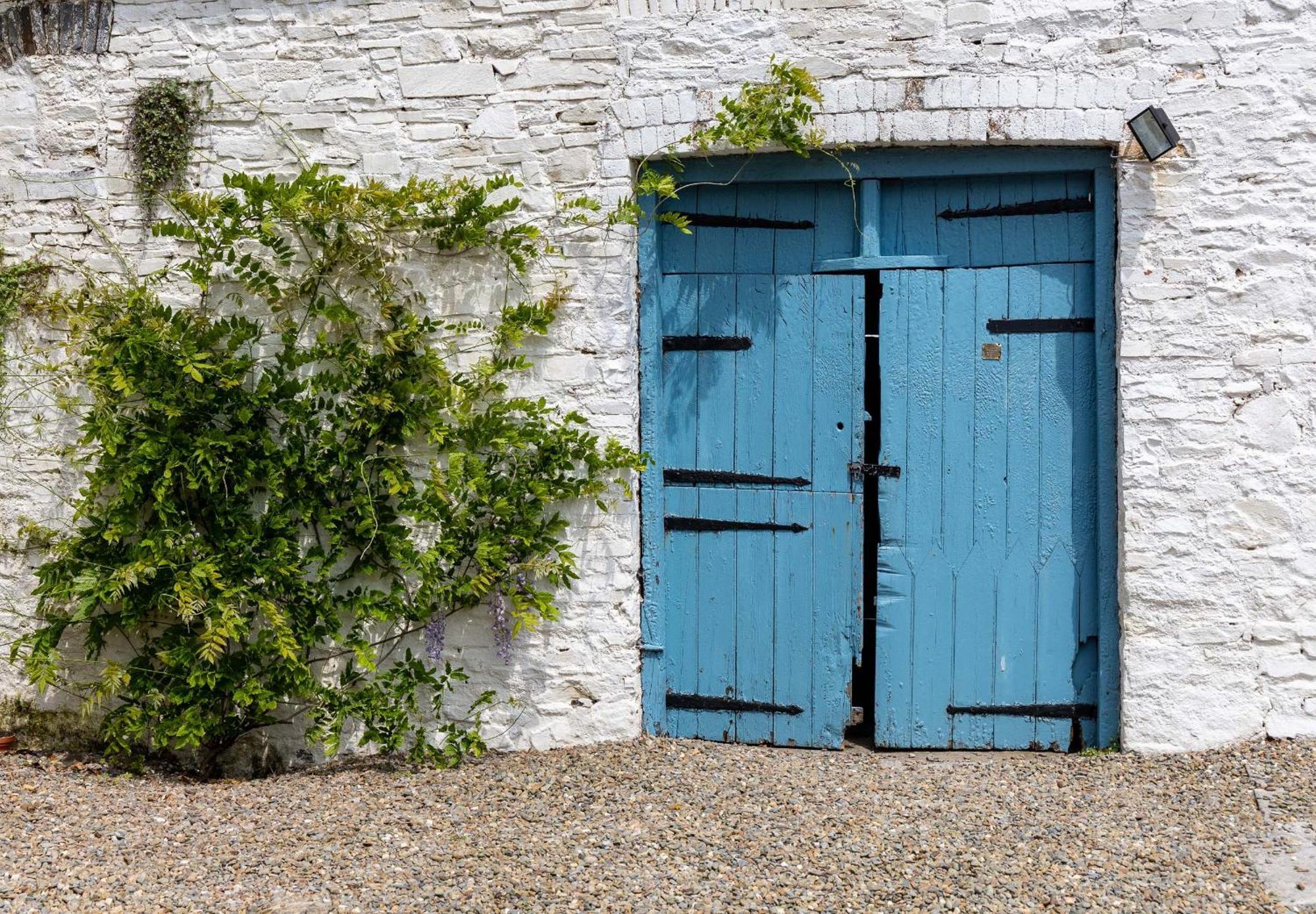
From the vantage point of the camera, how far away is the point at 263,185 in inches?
161

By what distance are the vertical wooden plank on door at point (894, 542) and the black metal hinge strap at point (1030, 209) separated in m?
0.31

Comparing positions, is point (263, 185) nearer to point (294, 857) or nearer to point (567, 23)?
point (567, 23)

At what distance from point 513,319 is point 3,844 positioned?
7.85 feet

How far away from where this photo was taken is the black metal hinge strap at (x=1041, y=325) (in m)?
4.10

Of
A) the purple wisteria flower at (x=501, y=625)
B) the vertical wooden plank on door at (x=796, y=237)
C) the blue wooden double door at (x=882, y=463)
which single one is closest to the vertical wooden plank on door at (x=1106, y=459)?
the blue wooden double door at (x=882, y=463)

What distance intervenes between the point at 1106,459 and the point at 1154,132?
1163 mm

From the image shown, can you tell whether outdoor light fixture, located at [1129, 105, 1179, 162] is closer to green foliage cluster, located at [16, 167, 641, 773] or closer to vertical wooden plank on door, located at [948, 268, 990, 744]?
vertical wooden plank on door, located at [948, 268, 990, 744]

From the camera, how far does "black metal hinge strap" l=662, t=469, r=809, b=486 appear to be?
4.27 meters

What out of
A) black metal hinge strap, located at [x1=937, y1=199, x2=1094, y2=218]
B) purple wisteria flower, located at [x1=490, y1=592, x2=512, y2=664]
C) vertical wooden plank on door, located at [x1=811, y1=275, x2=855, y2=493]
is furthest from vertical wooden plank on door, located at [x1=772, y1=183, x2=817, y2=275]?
purple wisteria flower, located at [x1=490, y1=592, x2=512, y2=664]

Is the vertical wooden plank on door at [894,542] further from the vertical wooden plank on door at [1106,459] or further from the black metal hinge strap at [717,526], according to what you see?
the vertical wooden plank on door at [1106,459]

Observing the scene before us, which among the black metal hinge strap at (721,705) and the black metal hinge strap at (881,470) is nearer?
the black metal hinge strap at (881,470)

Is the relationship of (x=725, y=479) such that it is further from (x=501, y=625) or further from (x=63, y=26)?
(x=63, y=26)

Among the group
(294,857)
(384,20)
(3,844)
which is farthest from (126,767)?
(384,20)

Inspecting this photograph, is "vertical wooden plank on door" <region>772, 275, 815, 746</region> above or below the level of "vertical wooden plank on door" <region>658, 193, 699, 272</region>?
below
